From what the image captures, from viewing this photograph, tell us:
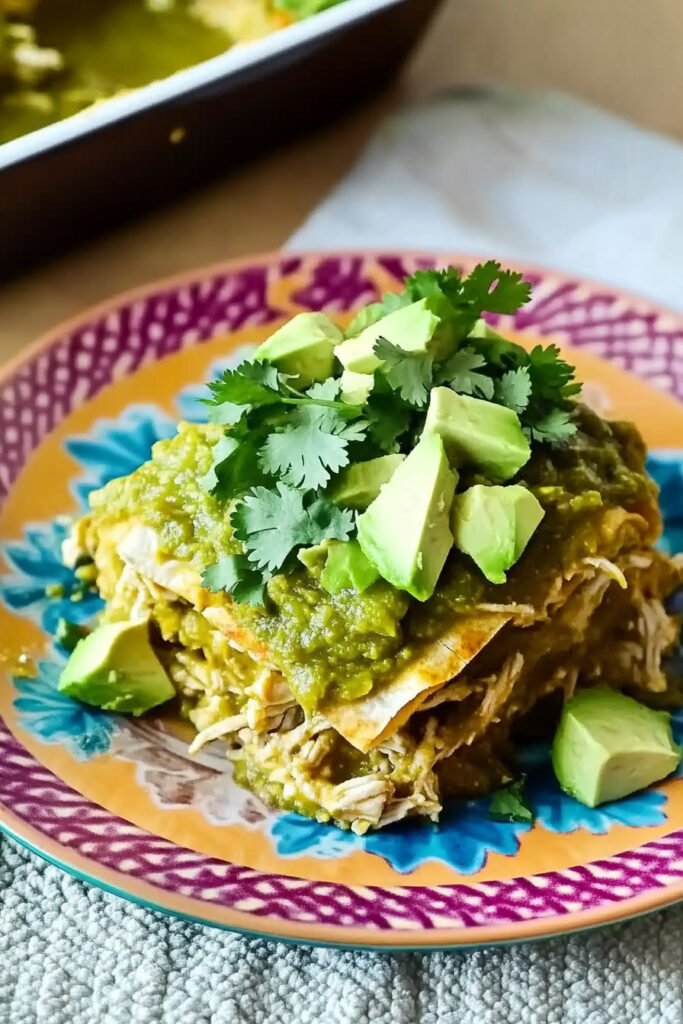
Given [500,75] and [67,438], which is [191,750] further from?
[500,75]

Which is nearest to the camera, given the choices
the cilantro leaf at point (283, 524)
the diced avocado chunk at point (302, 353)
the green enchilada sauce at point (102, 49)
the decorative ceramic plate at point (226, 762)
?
the decorative ceramic plate at point (226, 762)

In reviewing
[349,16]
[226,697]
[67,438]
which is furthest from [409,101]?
[226,697]

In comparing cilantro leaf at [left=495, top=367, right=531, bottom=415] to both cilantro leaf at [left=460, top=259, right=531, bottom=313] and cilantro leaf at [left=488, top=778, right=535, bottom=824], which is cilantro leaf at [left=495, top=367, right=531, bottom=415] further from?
cilantro leaf at [left=488, top=778, right=535, bottom=824]

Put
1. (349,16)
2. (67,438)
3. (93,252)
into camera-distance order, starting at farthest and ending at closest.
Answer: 1. (93,252)
2. (349,16)
3. (67,438)

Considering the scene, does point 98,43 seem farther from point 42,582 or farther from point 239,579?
point 239,579

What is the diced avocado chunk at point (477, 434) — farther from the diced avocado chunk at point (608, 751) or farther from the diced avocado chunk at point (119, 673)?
the diced avocado chunk at point (119, 673)

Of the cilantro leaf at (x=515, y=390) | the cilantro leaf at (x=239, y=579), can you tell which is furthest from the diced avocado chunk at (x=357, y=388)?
the cilantro leaf at (x=239, y=579)
